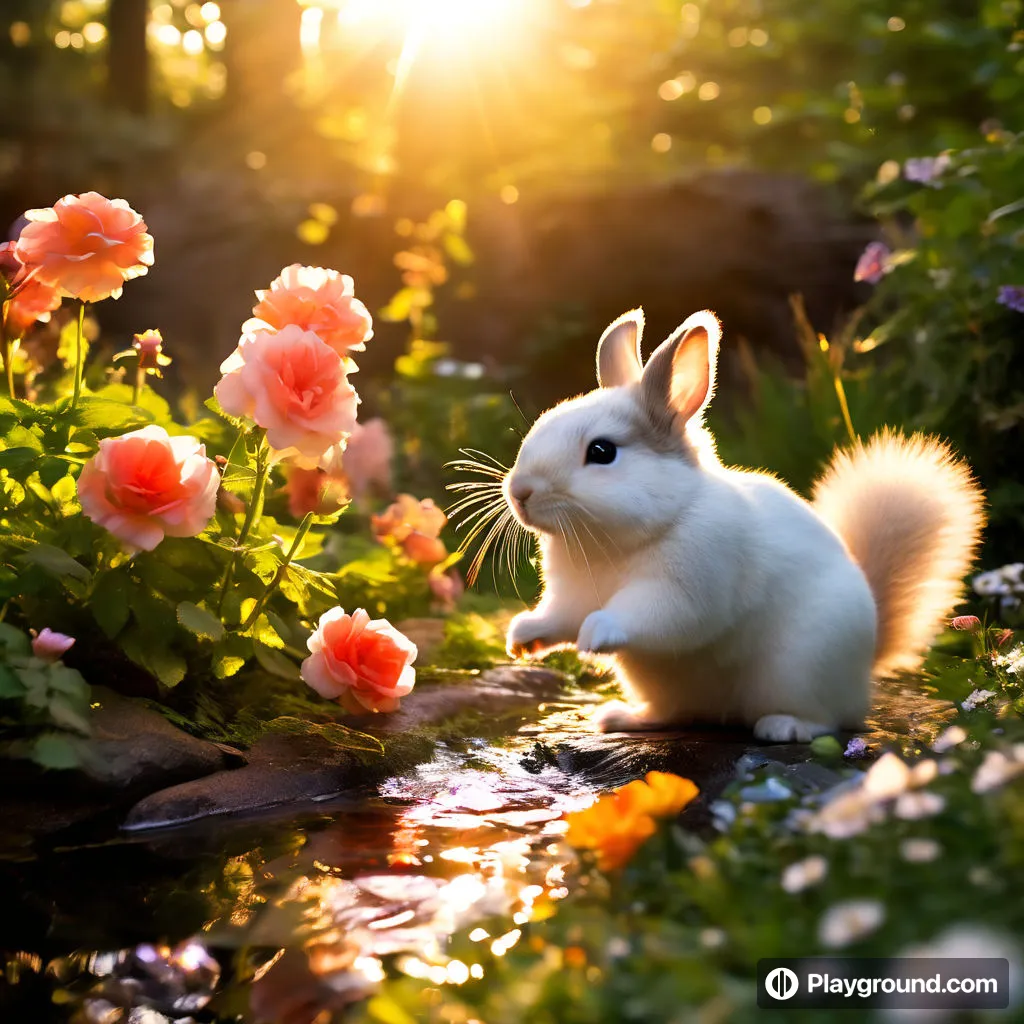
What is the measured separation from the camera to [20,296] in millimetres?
3125

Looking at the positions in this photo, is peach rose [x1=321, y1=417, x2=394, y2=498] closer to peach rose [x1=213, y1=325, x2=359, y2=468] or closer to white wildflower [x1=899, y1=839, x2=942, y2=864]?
peach rose [x1=213, y1=325, x2=359, y2=468]

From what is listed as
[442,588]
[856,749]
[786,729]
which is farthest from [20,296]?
[856,749]

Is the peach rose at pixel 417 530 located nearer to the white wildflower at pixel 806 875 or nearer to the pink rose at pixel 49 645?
the pink rose at pixel 49 645

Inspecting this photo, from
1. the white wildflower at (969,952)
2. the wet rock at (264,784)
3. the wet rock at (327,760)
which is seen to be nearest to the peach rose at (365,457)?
the wet rock at (327,760)

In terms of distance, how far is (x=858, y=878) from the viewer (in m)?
1.66

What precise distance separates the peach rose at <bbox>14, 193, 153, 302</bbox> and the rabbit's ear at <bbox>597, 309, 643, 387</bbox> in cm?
132

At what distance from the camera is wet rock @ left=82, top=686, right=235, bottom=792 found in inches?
107

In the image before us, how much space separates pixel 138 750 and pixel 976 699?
7.04 ft

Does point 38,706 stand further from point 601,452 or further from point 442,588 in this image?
point 442,588

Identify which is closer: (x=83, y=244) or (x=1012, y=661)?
(x=83, y=244)

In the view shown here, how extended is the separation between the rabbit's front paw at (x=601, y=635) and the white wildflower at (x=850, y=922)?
1323 mm

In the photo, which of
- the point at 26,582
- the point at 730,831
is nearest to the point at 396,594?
the point at 26,582

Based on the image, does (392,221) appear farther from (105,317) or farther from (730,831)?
(730,831)

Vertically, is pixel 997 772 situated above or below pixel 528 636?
below
